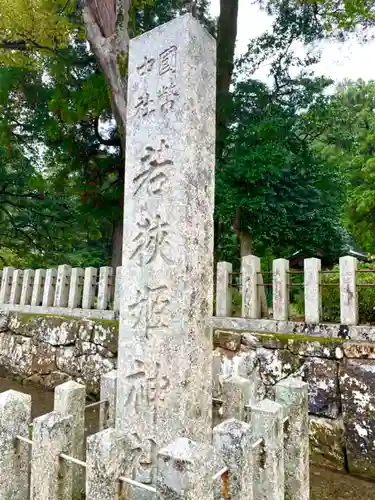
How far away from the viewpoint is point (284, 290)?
12.7ft

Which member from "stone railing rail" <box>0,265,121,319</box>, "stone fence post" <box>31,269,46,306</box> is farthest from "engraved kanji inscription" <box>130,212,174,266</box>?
"stone fence post" <box>31,269,46,306</box>

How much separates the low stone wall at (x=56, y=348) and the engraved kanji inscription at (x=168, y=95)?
3.17 m

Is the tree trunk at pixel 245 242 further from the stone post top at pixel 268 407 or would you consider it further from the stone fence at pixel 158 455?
the stone post top at pixel 268 407

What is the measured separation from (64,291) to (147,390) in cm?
400

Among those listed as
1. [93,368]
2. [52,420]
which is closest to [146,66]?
[52,420]

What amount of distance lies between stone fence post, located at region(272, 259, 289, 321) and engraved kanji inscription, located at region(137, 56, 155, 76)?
7.50ft

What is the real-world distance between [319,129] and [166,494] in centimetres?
870

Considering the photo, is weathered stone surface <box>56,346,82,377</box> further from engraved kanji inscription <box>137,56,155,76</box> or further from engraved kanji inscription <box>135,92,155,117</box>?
engraved kanji inscription <box>137,56,155,76</box>

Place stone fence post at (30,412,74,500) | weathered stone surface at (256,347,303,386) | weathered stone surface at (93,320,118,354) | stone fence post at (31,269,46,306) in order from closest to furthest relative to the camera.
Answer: stone fence post at (30,412,74,500)
weathered stone surface at (256,347,303,386)
weathered stone surface at (93,320,118,354)
stone fence post at (31,269,46,306)

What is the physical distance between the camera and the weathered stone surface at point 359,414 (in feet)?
10.1

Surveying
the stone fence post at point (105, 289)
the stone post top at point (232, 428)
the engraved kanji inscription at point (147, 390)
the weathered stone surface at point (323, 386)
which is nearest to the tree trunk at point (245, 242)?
the stone fence post at point (105, 289)

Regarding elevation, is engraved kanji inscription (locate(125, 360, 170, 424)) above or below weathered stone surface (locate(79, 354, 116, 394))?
above

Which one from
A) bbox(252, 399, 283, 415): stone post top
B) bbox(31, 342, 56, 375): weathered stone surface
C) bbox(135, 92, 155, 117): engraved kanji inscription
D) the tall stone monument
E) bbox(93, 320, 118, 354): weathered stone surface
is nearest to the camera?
bbox(252, 399, 283, 415): stone post top

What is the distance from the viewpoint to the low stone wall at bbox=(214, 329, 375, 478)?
3.12m
